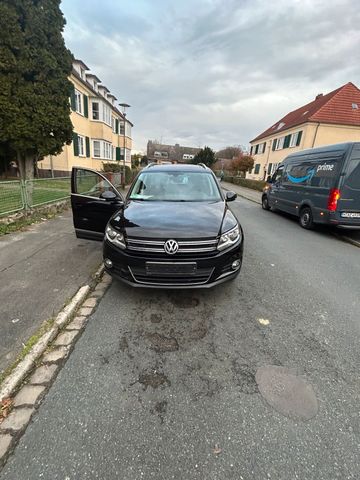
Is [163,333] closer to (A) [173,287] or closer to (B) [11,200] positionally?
(A) [173,287]

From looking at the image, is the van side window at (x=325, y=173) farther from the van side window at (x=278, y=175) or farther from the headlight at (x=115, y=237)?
the headlight at (x=115, y=237)

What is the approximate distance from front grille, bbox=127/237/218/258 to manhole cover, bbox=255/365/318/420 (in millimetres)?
1322

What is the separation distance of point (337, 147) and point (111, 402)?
828cm

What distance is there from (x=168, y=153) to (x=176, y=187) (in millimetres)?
80790

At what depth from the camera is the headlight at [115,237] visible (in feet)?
10.0

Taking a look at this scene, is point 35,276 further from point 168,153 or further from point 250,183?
point 168,153

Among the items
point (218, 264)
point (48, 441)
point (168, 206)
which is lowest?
point (48, 441)

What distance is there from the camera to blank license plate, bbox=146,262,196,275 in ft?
9.46

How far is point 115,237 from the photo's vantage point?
317cm

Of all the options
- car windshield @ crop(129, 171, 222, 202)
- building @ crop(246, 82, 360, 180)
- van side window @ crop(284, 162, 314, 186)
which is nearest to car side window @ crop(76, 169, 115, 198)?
car windshield @ crop(129, 171, 222, 202)

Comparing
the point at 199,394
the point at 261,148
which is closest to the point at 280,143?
the point at 261,148

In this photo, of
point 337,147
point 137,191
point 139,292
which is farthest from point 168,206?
point 337,147

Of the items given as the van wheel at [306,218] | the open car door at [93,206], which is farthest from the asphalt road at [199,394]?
the van wheel at [306,218]

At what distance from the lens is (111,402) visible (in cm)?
195
